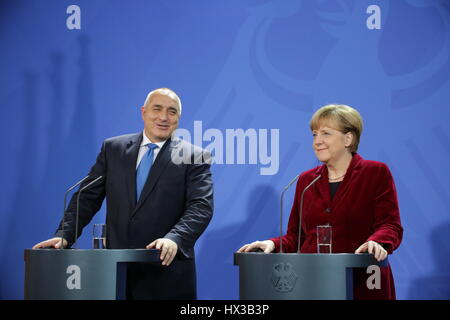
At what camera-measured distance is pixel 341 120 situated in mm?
2742

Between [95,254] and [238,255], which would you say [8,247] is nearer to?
[95,254]

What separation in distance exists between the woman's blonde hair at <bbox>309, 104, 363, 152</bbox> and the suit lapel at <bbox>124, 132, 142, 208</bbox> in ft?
2.89

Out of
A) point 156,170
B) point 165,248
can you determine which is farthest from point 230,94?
point 165,248

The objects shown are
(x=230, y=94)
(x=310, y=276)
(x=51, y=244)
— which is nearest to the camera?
(x=310, y=276)

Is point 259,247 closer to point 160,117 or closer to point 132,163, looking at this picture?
point 132,163

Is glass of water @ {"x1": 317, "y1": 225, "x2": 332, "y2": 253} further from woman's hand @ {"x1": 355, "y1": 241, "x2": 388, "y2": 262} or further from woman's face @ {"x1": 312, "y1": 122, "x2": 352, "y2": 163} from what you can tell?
A: woman's face @ {"x1": 312, "y1": 122, "x2": 352, "y2": 163}

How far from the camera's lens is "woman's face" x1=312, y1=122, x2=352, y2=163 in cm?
273

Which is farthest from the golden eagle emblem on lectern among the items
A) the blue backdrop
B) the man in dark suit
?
the blue backdrop

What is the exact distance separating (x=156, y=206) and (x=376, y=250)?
1.08m

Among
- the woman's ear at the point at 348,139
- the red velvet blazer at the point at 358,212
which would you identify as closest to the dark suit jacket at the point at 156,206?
the red velvet blazer at the point at 358,212

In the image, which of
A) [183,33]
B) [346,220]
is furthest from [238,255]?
[183,33]

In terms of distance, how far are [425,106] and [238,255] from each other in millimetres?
2228

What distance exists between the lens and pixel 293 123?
4059mm
